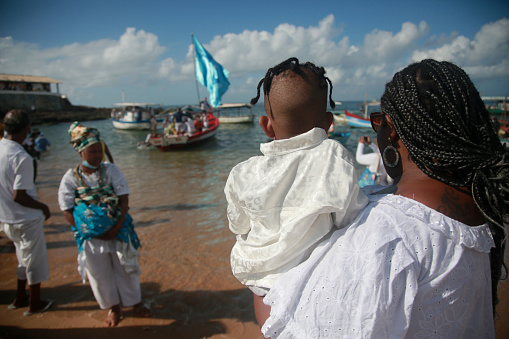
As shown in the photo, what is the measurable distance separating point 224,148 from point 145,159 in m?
5.31

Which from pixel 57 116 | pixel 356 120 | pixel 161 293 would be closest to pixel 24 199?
pixel 161 293

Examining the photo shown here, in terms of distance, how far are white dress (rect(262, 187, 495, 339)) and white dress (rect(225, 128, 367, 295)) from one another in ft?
0.22

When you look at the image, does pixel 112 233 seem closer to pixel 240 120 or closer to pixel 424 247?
pixel 424 247

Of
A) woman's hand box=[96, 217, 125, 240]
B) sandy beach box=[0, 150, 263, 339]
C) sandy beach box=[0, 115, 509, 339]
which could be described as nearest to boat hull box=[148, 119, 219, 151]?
sandy beach box=[0, 115, 509, 339]

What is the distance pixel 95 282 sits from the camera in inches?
124

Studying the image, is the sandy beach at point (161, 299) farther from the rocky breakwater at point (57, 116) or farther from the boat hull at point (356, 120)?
the rocky breakwater at point (57, 116)

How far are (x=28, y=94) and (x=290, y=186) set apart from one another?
5804cm

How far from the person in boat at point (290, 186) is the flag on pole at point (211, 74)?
18608 millimetres

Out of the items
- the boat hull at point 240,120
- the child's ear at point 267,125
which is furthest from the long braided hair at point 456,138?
the boat hull at point 240,120

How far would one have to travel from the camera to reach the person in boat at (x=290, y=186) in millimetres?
1048

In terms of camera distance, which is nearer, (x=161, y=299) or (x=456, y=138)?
(x=456, y=138)

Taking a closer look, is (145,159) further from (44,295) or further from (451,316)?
(451,316)

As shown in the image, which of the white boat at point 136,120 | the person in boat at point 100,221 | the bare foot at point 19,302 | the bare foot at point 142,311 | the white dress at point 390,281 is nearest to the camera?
the white dress at point 390,281

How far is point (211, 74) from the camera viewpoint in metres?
19.8
